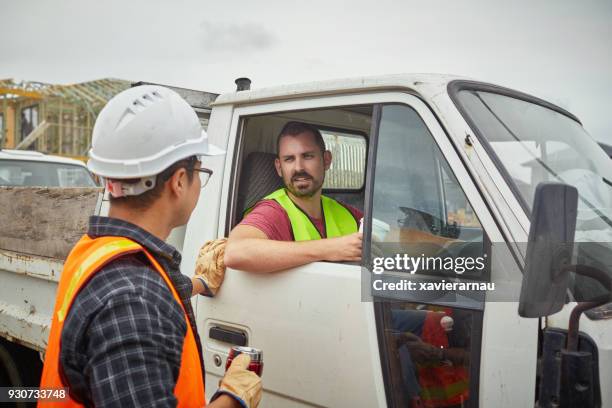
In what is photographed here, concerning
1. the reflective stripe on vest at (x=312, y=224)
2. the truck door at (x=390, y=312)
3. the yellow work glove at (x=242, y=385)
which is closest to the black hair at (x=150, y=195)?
the yellow work glove at (x=242, y=385)

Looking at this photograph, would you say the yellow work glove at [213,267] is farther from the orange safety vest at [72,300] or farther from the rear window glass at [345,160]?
the rear window glass at [345,160]

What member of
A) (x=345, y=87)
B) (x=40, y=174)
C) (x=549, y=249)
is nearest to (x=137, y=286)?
(x=549, y=249)

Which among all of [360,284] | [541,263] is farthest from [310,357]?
[541,263]

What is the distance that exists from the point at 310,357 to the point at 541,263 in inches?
38.8

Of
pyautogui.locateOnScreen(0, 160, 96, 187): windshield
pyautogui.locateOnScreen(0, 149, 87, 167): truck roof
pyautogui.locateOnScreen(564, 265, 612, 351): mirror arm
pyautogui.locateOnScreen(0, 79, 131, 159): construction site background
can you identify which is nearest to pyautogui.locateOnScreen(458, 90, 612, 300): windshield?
pyautogui.locateOnScreen(564, 265, 612, 351): mirror arm

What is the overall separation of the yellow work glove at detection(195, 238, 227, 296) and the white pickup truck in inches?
1.5

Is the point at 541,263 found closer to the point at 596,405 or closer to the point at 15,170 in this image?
the point at 596,405

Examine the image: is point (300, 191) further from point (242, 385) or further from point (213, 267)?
point (242, 385)

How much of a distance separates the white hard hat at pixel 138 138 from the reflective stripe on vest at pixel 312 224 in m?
1.13

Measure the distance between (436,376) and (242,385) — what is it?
700 mm

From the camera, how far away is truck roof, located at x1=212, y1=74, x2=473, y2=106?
1.80 meters

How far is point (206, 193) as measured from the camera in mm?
2395

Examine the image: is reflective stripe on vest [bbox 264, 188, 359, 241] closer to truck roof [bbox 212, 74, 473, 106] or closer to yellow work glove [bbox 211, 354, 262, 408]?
truck roof [bbox 212, 74, 473, 106]

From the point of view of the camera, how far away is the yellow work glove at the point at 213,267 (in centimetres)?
216
